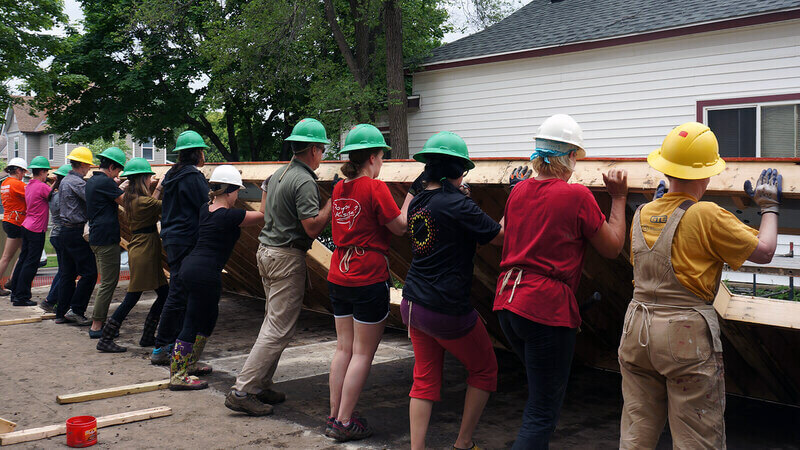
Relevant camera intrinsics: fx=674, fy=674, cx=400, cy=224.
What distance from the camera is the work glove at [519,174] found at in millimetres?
3768

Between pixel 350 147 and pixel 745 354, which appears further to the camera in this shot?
pixel 745 354

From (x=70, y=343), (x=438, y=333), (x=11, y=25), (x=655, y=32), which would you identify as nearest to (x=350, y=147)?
(x=438, y=333)

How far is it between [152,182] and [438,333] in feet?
14.4

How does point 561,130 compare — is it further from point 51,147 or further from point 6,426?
point 51,147

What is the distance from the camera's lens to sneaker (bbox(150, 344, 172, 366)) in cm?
636

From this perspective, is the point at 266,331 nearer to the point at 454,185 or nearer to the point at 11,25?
the point at 454,185

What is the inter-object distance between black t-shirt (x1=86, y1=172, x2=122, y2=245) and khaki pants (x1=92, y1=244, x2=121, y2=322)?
95 millimetres

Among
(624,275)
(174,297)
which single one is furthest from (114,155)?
(624,275)

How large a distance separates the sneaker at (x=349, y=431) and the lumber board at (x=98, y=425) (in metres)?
1.40

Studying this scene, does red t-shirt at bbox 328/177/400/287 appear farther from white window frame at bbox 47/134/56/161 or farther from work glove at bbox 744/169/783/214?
white window frame at bbox 47/134/56/161

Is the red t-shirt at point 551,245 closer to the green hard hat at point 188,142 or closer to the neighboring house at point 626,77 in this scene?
the green hard hat at point 188,142

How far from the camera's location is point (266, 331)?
16.1ft

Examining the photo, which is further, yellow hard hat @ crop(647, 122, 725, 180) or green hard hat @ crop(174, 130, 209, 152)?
green hard hat @ crop(174, 130, 209, 152)

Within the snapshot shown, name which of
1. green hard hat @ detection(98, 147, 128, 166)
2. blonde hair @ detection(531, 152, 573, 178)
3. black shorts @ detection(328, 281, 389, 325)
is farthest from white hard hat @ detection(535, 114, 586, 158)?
green hard hat @ detection(98, 147, 128, 166)
